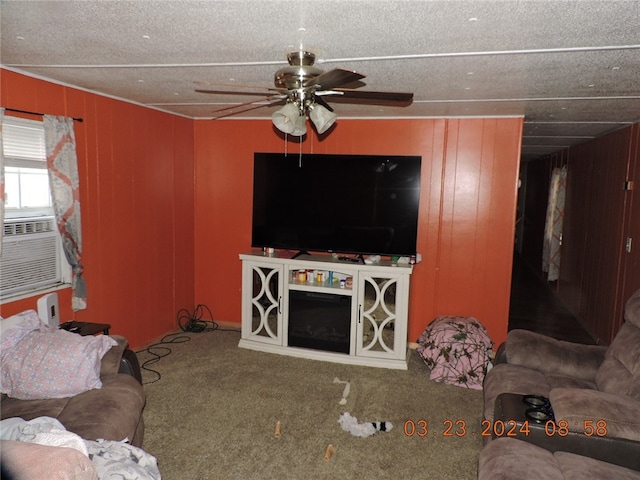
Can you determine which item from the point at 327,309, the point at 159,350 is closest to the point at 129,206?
the point at 159,350

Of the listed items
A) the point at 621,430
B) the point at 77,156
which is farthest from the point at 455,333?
the point at 77,156

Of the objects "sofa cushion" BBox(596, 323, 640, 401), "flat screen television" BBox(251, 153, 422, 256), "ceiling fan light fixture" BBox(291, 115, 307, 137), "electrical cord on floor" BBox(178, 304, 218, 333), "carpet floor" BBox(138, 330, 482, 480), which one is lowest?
"carpet floor" BBox(138, 330, 482, 480)

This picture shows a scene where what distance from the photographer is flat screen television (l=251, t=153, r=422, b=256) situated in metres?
4.27

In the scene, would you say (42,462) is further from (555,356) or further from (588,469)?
(555,356)

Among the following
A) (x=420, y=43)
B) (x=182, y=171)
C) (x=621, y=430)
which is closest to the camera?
(x=621, y=430)

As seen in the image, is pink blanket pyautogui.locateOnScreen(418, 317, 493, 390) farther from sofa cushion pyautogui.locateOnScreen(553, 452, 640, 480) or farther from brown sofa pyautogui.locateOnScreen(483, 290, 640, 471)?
sofa cushion pyautogui.locateOnScreen(553, 452, 640, 480)

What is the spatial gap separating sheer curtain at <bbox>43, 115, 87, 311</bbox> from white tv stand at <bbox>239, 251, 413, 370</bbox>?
149cm

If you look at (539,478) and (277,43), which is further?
(277,43)

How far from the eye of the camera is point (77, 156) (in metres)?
3.60

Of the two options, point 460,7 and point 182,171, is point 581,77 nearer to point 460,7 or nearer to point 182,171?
point 460,7

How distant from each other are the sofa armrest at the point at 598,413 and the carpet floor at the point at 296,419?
0.75m

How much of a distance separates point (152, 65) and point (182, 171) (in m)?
2.22

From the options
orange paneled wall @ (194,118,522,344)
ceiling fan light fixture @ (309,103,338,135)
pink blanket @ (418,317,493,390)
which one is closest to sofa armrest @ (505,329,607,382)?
pink blanket @ (418,317,493,390)

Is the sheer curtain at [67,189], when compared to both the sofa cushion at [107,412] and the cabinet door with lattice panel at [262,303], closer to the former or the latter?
the sofa cushion at [107,412]
